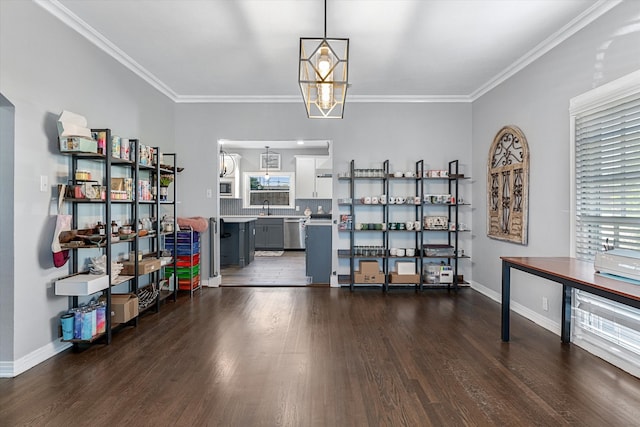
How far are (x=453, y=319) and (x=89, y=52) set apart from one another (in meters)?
4.50

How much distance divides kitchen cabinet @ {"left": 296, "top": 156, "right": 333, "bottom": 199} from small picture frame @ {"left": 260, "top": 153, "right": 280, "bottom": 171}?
0.72 meters

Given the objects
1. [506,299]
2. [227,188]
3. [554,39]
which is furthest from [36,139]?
[227,188]

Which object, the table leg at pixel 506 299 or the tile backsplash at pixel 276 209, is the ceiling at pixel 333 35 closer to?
the table leg at pixel 506 299

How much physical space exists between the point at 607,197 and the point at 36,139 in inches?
177

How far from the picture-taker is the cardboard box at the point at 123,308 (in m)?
3.27

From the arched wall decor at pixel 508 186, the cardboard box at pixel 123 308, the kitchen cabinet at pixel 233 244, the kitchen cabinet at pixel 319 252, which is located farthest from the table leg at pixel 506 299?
the kitchen cabinet at pixel 233 244

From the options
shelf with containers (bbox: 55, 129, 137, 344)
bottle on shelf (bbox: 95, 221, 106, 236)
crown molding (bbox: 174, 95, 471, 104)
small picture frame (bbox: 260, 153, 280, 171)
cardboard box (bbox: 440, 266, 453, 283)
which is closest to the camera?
shelf with containers (bbox: 55, 129, 137, 344)

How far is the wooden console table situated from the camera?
2.00 metres

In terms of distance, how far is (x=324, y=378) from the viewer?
246 cm

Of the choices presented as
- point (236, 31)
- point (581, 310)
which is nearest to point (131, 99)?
point (236, 31)

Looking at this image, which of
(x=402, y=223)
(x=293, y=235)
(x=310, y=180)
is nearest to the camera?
(x=402, y=223)

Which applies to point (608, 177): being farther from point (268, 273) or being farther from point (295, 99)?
point (268, 273)

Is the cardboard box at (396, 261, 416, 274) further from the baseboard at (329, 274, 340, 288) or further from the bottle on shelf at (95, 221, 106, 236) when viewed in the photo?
the bottle on shelf at (95, 221, 106, 236)

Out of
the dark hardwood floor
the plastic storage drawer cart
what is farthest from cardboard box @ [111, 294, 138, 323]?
the plastic storage drawer cart
